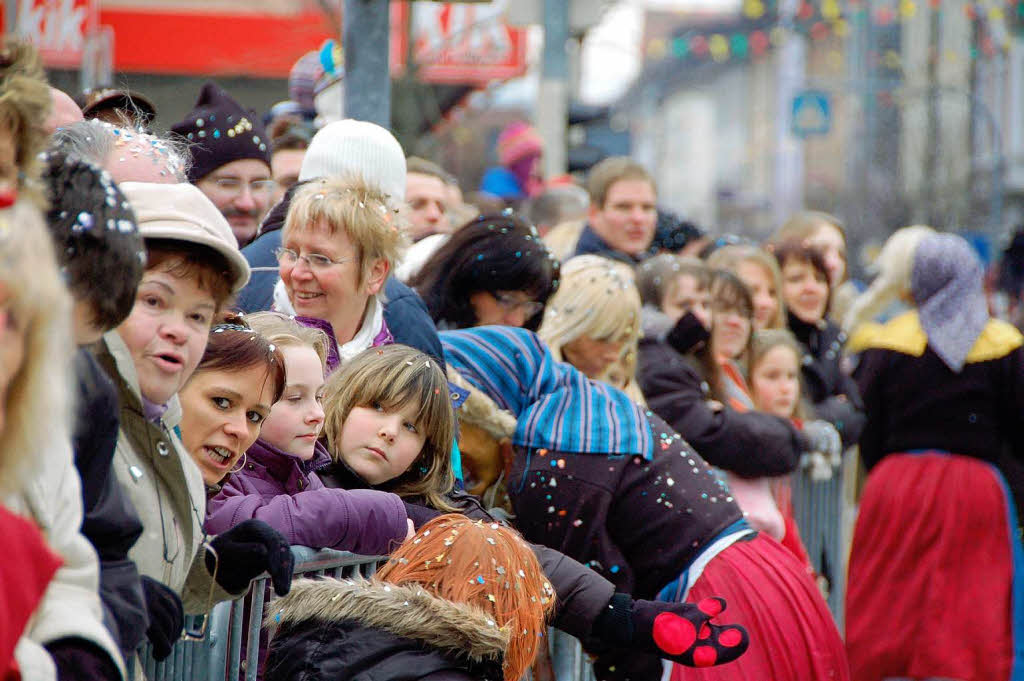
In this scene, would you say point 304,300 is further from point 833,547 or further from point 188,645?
point 833,547

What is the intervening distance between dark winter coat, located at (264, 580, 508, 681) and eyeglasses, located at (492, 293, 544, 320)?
218 cm

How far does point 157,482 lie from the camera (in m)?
2.90

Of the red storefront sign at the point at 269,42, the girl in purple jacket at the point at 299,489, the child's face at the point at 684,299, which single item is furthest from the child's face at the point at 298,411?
the red storefront sign at the point at 269,42

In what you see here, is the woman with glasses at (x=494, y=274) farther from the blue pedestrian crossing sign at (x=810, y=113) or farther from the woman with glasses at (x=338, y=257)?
the blue pedestrian crossing sign at (x=810, y=113)

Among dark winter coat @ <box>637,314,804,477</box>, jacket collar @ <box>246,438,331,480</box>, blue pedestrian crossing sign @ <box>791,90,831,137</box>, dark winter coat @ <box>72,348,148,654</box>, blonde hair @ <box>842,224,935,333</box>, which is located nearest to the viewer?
dark winter coat @ <box>72,348,148,654</box>

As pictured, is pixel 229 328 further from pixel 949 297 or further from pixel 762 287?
pixel 949 297

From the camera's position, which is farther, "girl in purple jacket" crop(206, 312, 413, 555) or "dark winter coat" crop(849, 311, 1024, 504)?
"dark winter coat" crop(849, 311, 1024, 504)

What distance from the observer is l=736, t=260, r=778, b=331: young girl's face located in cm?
757

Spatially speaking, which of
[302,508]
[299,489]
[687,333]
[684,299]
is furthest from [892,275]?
[302,508]

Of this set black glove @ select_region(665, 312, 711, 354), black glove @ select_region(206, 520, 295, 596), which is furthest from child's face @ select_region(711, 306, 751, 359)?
black glove @ select_region(206, 520, 295, 596)

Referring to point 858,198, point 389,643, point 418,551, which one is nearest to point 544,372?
point 418,551

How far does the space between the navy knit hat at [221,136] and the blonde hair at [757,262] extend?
8.53ft

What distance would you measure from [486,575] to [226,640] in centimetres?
54

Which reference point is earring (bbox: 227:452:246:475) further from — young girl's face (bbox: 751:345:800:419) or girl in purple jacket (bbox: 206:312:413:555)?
young girl's face (bbox: 751:345:800:419)
